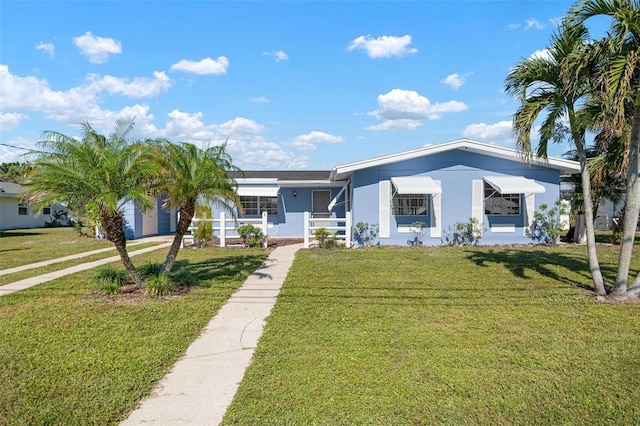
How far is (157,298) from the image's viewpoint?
279 inches

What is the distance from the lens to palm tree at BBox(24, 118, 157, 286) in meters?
6.70

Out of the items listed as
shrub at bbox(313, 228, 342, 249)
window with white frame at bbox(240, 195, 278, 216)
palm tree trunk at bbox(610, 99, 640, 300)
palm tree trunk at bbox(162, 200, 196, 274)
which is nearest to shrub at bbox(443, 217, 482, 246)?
shrub at bbox(313, 228, 342, 249)

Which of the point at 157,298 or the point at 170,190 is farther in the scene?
the point at 170,190

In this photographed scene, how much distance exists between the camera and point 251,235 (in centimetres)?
1443

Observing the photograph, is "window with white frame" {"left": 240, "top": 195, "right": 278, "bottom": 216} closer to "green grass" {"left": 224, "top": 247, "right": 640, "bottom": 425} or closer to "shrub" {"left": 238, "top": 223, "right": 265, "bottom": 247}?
"shrub" {"left": 238, "top": 223, "right": 265, "bottom": 247}

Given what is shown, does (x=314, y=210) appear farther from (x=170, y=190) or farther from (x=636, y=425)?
(x=636, y=425)

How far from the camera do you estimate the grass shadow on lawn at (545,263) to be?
8.70 m

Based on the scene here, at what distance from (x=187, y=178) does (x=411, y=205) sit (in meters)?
9.04

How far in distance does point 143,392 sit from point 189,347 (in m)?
1.18

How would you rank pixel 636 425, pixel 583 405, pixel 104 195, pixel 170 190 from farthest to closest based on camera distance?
pixel 170 190, pixel 104 195, pixel 583 405, pixel 636 425

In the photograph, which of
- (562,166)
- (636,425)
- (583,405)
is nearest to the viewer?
(636,425)

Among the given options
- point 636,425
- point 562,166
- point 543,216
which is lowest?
point 636,425

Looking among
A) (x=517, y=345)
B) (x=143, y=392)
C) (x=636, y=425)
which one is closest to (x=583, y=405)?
(x=636, y=425)

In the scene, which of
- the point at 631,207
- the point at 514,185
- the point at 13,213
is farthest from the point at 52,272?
the point at 13,213
